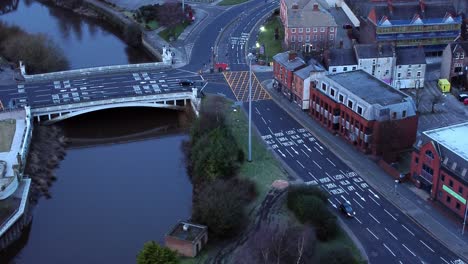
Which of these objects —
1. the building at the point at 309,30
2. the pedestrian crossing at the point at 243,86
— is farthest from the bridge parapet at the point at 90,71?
the building at the point at 309,30

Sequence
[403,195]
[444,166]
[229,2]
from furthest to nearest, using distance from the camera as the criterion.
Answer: [229,2] < [403,195] < [444,166]

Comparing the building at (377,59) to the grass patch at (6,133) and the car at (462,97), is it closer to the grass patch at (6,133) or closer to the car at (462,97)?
the car at (462,97)

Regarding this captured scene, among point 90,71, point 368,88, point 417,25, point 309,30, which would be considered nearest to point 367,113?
point 368,88

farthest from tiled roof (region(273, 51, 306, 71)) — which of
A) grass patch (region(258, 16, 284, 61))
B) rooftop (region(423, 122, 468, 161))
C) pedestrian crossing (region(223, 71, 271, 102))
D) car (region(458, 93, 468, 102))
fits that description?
rooftop (region(423, 122, 468, 161))

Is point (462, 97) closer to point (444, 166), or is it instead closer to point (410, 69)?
point (410, 69)

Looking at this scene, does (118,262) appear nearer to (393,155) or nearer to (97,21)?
(393,155)

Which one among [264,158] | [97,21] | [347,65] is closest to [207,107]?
[264,158]
